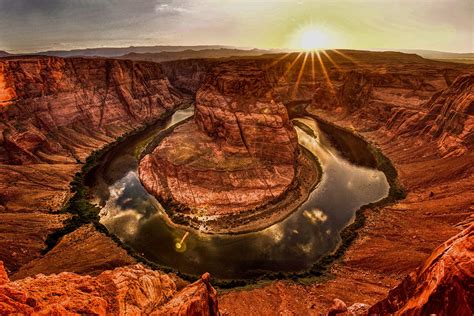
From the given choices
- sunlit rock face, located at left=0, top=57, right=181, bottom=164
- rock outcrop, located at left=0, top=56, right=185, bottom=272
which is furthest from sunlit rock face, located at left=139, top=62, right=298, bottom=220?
sunlit rock face, located at left=0, top=57, right=181, bottom=164

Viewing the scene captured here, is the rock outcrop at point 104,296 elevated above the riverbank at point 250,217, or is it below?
above

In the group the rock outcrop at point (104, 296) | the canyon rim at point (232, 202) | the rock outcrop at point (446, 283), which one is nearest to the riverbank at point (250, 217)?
the canyon rim at point (232, 202)

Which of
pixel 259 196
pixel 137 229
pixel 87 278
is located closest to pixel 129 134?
pixel 137 229

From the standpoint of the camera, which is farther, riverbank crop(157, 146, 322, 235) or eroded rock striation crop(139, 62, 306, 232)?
eroded rock striation crop(139, 62, 306, 232)

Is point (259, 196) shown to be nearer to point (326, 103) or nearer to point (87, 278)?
point (87, 278)

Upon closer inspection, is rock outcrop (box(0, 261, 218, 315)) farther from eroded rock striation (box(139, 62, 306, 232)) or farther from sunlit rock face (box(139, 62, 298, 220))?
sunlit rock face (box(139, 62, 298, 220))

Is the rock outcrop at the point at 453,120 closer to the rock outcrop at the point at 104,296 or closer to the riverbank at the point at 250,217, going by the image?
the riverbank at the point at 250,217
